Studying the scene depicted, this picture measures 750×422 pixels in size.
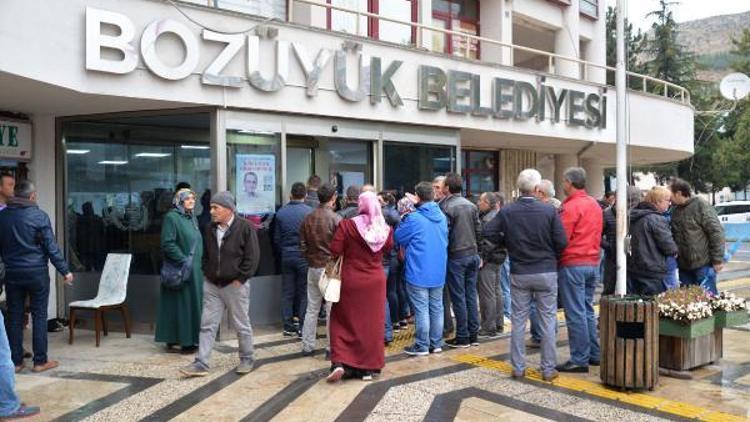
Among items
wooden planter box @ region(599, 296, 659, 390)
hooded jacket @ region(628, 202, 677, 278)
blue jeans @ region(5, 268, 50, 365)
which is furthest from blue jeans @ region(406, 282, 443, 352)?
blue jeans @ region(5, 268, 50, 365)

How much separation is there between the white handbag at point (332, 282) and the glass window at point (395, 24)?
713 cm

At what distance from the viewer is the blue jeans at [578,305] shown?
603 centimetres

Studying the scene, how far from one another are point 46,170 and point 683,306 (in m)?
7.46

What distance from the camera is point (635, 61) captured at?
123ft

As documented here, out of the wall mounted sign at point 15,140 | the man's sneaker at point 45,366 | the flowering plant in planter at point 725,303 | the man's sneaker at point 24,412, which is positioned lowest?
the man's sneaker at point 24,412

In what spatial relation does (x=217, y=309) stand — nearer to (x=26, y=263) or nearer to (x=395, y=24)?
(x=26, y=263)

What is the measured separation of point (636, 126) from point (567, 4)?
4563mm

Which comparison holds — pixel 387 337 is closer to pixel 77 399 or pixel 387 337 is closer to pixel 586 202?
pixel 586 202

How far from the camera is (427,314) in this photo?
22.3 ft

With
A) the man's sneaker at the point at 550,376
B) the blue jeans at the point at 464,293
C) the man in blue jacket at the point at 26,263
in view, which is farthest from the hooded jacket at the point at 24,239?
the man's sneaker at the point at 550,376

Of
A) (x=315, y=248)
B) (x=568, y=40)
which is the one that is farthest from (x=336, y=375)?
(x=568, y=40)

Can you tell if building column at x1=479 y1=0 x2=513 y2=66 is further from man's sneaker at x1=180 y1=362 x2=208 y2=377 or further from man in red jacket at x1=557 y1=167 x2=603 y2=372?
man's sneaker at x1=180 y1=362 x2=208 y2=377

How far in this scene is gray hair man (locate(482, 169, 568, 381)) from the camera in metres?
5.77

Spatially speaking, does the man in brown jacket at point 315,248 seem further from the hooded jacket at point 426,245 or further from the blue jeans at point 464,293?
the blue jeans at point 464,293
